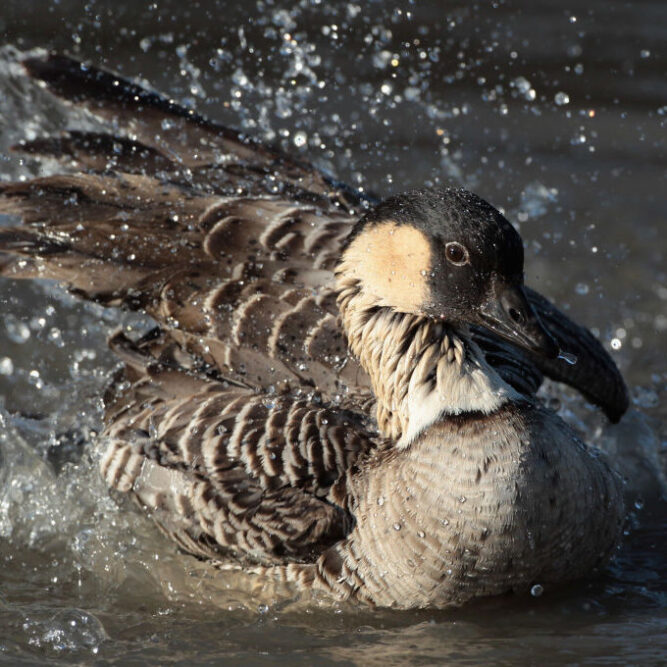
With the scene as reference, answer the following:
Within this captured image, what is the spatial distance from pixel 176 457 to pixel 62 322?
116 inches

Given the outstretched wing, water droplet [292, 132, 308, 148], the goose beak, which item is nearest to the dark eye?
the goose beak

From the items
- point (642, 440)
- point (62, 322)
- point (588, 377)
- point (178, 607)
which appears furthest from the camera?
point (62, 322)

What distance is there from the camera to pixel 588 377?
611 cm

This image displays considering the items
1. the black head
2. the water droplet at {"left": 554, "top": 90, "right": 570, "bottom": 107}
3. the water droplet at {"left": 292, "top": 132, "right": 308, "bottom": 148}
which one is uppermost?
the water droplet at {"left": 554, "top": 90, "right": 570, "bottom": 107}

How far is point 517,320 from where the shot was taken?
4613 mm

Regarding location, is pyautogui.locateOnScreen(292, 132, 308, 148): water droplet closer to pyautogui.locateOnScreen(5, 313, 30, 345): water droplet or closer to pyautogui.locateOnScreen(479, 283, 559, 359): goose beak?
pyautogui.locateOnScreen(5, 313, 30, 345): water droplet

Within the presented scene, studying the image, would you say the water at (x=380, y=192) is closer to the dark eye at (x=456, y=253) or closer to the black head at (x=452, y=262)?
the black head at (x=452, y=262)

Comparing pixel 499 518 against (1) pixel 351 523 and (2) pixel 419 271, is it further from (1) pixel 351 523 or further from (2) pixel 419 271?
(2) pixel 419 271

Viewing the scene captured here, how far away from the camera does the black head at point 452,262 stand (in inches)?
180

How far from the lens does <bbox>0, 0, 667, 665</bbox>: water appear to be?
4.85m

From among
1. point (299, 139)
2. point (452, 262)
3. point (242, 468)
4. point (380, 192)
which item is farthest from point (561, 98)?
point (242, 468)

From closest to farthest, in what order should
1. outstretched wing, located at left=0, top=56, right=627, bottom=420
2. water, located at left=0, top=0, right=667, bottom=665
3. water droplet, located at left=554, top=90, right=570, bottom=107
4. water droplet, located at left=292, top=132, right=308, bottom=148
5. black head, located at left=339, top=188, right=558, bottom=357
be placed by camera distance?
black head, located at left=339, top=188, right=558, bottom=357 < water, located at left=0, top=0, right=667, bottom=665 < outstretched wing, located at left=0, top=56, right=627, bottom=420 < water droplet, located at left=292, top=132, right=308, bottom=148 < water droplet, located at left=554, top=90, right=570, bottom=107

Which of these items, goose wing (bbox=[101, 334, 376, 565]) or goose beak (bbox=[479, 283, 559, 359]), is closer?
goose beak (bbox=[479, 283, 559, 359])

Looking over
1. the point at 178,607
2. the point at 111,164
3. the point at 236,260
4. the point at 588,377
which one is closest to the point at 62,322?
the point at 111,164
